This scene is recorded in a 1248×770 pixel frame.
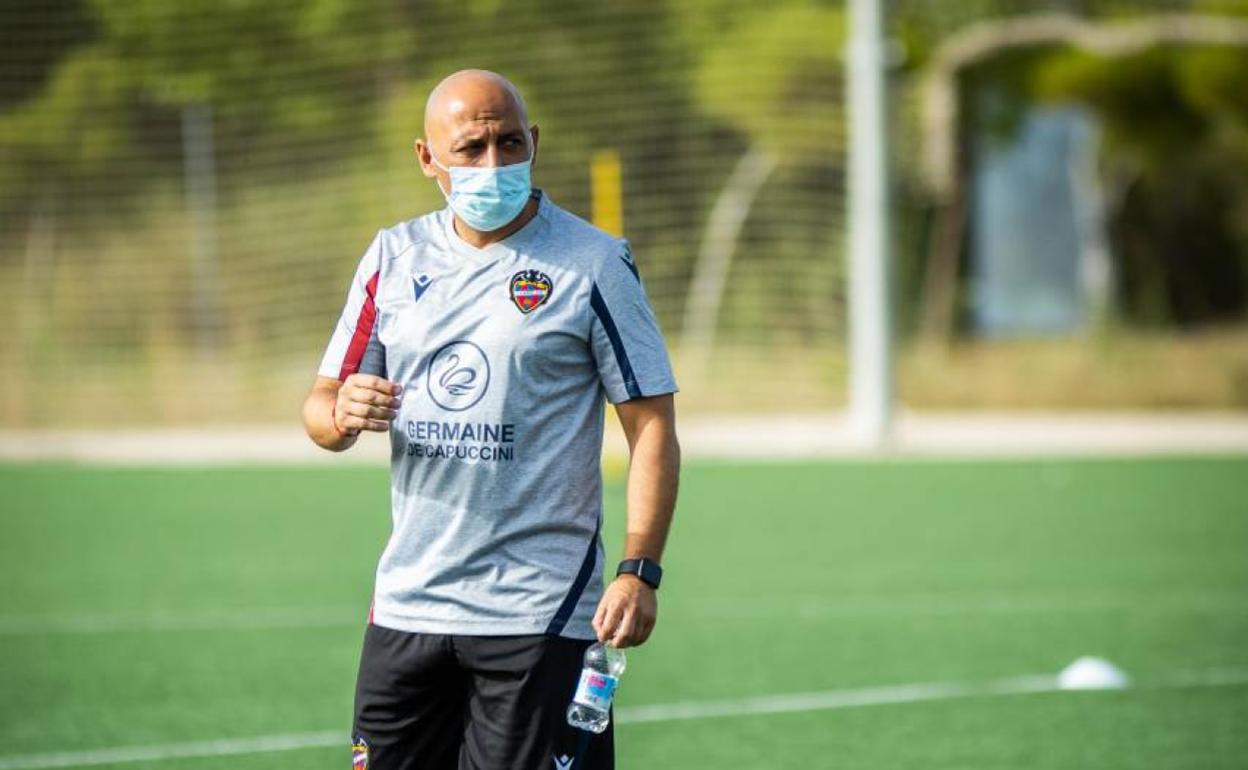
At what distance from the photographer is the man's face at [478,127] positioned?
144 inches

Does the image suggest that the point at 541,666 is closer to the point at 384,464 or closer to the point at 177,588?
the point at 177,588

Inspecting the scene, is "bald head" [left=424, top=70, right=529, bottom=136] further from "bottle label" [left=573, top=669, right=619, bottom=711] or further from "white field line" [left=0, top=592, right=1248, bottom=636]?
"white field line" [left=0, top=592, right=1248, bottom=636]

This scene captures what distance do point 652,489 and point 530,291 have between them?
455 mm

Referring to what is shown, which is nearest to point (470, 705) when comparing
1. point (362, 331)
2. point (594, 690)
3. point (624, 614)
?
point (594, 690)

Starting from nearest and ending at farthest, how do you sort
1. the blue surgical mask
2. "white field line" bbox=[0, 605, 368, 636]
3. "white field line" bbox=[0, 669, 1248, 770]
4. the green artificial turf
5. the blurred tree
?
the blue surgical mask
"white field line" bbox=[0, 669, 1248, 770]
the green artificial turf
"white field line" bbox=[0, 605, 368, 636]
the blurred tree

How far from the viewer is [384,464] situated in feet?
52.0

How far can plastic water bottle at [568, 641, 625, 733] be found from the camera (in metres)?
3.60

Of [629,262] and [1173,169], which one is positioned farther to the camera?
[1173,169]

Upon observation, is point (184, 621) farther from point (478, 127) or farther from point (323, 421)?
point (478, 127)

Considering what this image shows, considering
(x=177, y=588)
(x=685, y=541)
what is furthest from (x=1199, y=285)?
(x=177, y=588)

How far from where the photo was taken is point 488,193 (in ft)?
11.9

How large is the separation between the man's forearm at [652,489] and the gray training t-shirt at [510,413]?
0.29ft

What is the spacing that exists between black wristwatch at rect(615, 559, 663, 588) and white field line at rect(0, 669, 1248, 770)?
303cm

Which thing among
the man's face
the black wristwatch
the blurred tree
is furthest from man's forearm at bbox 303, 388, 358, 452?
the blurred tree
